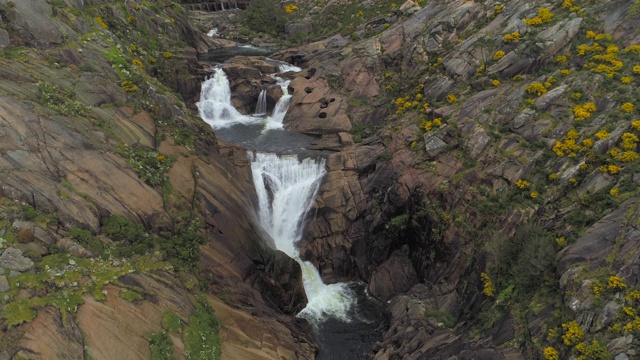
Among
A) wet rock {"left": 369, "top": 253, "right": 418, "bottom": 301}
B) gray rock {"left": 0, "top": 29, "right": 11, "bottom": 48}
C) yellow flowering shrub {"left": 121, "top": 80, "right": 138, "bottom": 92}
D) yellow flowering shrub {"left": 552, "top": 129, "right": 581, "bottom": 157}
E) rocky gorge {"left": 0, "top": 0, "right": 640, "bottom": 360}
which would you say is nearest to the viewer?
rocky gorge {"left": 0, "top": 0, "right": 640, "bottom": 360}

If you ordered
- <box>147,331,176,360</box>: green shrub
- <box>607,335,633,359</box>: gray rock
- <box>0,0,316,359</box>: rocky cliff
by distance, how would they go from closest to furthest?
1. <box>607,335,633,359</box>: gray rock
2. <box>0,0,316,359</box>: rocky cliff
3. <box>147,331,176,360</box>: green shrub

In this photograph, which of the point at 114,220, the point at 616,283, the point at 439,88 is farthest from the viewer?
the point at 439,88

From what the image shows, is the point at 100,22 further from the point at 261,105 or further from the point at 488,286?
the point at 488,286

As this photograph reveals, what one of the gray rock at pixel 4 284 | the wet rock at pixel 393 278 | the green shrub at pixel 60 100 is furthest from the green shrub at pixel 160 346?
the wet rock at pixel 393 278

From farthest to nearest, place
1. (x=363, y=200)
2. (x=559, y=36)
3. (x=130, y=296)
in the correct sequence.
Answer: (x=363, y=200) → (x=559, y=36) → (x=130, y=296)

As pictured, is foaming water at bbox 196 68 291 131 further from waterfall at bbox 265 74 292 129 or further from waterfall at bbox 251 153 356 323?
waterfall at bbox 251 153 356 323

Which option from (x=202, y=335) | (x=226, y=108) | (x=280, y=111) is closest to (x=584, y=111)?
(x=202, y=335)

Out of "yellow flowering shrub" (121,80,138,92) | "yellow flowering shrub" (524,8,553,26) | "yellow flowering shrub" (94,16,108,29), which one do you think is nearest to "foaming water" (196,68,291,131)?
"yellow flowering shrub" (94,16,108,29)

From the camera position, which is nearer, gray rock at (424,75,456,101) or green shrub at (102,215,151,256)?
green shrub at (102,215,151,256)
